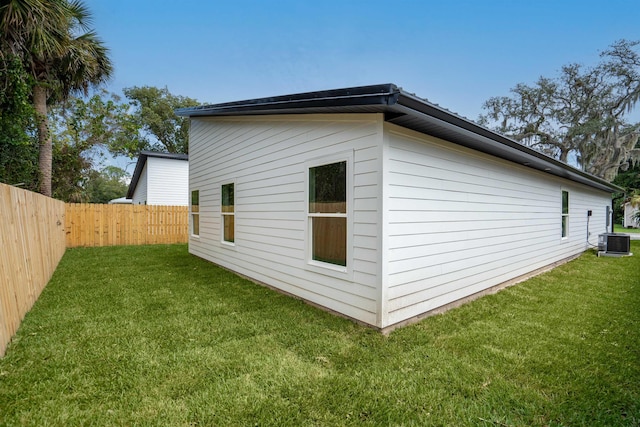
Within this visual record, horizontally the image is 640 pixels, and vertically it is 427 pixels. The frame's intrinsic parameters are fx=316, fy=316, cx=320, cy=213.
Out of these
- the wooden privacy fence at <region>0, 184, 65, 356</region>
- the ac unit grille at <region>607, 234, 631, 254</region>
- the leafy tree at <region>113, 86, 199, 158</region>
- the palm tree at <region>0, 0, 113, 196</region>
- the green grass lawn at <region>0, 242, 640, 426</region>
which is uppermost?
the leafy tree at <region>113, 86, 199, 158</region>

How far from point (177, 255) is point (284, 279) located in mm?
5418

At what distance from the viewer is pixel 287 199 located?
4848 millimetres

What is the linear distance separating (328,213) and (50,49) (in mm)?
9246

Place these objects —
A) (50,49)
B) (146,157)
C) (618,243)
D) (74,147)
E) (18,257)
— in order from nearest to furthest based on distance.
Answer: (18,257)
(50,49)
(618,243)
(74,147)
(146,157)

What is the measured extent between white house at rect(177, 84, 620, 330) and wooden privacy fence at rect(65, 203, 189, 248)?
278 inches

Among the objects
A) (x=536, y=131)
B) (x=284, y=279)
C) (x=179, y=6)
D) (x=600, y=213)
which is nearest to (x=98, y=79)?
(x=179, y=6)

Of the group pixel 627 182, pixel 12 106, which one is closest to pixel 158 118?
pixel 12 106

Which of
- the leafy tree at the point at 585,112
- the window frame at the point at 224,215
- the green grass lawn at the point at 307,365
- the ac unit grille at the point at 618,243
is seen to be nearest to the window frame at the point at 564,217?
the ac unit grille at the point at 618,243

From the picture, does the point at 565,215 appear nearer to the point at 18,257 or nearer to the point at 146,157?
the point at 18,257

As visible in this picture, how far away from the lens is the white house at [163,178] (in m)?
15.2

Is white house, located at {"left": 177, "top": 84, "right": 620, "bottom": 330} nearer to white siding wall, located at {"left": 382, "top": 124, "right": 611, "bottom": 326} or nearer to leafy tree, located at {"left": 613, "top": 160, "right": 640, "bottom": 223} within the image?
white siding wall, located at {"left": 382, "top": 124, "right": 611, "bottom": 326}

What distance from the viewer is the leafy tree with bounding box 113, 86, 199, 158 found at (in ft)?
80.1

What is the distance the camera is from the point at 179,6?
9.66 meters

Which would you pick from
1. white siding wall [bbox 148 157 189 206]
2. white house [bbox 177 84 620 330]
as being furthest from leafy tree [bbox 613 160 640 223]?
white siding wall [bbox 148 157 189 206]
